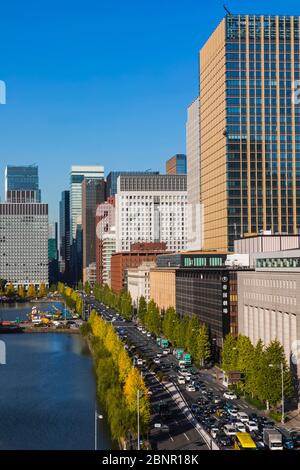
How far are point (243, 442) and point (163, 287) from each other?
243ft

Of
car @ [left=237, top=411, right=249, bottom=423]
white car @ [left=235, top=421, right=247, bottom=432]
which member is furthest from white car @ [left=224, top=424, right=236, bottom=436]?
car @ [left=237, top=411, right=249, bottom=423]

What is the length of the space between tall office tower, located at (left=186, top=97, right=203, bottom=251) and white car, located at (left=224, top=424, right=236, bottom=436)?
6784 centimetres

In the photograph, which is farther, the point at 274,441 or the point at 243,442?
the point at 243,442

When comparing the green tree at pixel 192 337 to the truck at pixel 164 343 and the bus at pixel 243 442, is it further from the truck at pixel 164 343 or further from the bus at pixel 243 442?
the bus at pixel 243 442

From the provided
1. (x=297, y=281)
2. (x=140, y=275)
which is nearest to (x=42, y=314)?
Answer: (x=140, y=275)

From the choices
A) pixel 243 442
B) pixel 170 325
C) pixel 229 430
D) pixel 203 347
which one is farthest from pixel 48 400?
pixel 170 325

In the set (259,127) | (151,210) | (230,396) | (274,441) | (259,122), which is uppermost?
(259,122)

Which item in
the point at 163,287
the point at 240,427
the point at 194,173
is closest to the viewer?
the point at 240,427

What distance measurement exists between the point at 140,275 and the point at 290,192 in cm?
4904

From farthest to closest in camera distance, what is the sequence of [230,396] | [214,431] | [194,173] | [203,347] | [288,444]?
1. [194,173]
2. [203,347]
3. [230,396]
4. [214,431]
5. [288,444]

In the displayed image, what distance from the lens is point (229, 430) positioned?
41.8 meters

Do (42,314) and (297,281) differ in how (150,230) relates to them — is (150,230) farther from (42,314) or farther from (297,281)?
(297,281)

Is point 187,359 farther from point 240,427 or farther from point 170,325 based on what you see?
point 240,427

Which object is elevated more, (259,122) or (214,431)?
(259,122)
